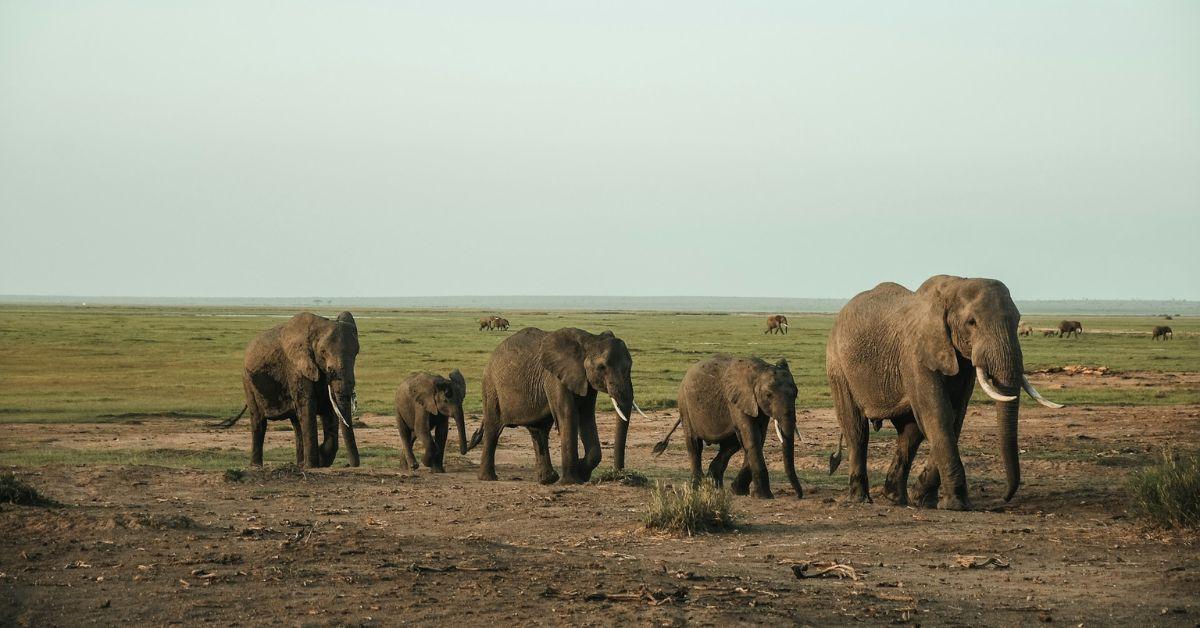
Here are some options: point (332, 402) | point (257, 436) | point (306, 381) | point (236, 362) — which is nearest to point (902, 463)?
point (332, 402)

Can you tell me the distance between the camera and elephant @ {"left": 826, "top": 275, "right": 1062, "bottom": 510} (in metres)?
13.4

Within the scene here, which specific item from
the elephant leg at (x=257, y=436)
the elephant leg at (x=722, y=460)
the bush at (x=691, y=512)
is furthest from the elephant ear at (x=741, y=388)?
the elephant leg at (x=257, y=436)

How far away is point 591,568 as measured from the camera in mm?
10500

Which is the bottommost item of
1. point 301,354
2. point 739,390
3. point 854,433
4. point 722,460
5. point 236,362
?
point 236,362

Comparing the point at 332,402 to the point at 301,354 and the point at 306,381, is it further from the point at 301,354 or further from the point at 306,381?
the point at 301,354

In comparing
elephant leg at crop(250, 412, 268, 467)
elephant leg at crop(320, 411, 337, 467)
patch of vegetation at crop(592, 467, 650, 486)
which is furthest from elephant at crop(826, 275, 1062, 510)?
elephant leg at crop(250, 412, 268, 467)

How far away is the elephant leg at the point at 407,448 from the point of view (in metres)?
19.2

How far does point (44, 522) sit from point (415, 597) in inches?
175

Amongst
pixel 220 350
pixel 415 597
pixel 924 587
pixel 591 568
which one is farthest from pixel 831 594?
pixel 220 350

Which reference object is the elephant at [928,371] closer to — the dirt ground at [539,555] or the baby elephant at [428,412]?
the dirt ground at [539,555]

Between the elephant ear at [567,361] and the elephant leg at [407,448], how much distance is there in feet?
11.3

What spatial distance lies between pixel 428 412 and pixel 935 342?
25.9ft

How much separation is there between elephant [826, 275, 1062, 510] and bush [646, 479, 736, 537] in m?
2.84

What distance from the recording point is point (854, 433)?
52.6ft
